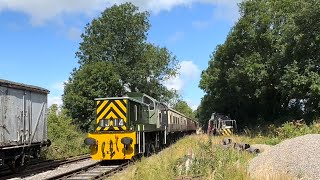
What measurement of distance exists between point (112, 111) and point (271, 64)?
1992cm

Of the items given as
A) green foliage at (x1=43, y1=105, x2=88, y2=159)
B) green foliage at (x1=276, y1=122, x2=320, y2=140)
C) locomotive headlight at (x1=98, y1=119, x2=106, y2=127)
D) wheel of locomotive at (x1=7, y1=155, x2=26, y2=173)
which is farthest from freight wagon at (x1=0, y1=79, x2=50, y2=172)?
green foliage at (x1=276, y1=122, x2=320, y2=140)

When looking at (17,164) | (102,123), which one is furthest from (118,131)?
(17,164)

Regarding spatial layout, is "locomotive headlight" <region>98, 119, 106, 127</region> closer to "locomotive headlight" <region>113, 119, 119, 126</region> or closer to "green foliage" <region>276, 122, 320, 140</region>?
"locomotive headlight" <region>113, 119, 119, 126</region>

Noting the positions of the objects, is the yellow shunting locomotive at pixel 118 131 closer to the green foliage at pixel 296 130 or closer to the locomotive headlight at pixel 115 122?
the locomotive headlight at pixel 115 122

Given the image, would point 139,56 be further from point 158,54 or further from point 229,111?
point 229,111

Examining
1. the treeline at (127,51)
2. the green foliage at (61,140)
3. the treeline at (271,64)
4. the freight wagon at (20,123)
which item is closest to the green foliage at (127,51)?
the treeline at (127,51)

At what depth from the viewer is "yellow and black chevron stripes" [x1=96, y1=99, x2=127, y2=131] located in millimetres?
17719

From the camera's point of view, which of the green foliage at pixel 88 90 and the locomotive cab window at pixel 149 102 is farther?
the green foliage at pixel 88 90

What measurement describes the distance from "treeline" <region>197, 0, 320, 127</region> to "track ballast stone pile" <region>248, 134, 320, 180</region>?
12.4 meters

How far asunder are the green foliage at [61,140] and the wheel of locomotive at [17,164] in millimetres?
5346

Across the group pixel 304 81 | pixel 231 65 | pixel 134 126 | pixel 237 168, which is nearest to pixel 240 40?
pixel 231 65

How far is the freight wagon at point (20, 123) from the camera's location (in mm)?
14094

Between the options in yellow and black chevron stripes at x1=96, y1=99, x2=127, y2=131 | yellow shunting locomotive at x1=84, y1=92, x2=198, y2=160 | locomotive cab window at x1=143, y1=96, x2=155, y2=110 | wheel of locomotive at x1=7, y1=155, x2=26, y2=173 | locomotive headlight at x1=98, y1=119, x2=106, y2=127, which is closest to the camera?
wheel of locomotive at x1=7, y1=155, x2=26, y2=173

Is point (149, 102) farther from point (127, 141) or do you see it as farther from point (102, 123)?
point (127, 141)
